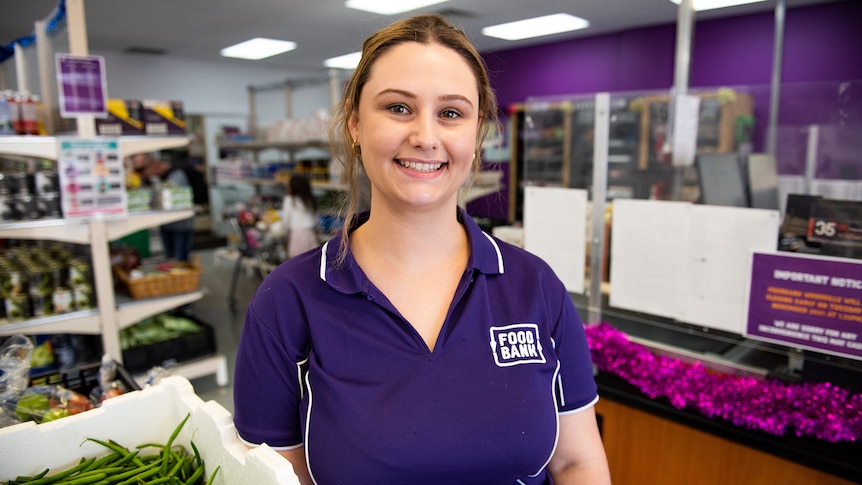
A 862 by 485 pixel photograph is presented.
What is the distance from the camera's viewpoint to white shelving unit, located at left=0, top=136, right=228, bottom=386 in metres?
2.87

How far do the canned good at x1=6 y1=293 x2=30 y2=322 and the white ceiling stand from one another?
3296 millimetres

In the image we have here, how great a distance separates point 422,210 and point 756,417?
4.45 ft

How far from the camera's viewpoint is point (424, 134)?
1.02 m

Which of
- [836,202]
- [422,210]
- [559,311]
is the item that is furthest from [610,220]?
[422,210]

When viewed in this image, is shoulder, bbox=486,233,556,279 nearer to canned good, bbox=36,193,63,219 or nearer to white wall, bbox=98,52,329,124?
canned good, bbox=36,193,63,219

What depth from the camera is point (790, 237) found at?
186cm

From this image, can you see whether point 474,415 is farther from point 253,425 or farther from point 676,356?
point 676,356

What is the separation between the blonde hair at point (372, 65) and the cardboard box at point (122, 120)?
2.37 meters

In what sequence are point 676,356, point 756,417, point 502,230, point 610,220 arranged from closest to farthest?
point 756,417 → point 676,356 → point 610,220 → point 502,230

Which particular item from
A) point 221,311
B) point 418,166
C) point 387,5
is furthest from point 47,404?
point 387,5

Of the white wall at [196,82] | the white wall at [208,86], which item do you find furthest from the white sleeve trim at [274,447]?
the white wall at [196,82]

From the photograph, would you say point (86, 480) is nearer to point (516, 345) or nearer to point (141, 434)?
point (141, 434)

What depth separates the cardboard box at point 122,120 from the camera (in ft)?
10.2

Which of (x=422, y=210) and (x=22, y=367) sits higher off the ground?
(x=422, y=210)
